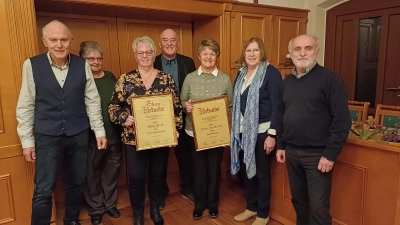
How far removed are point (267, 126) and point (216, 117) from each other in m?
0.37

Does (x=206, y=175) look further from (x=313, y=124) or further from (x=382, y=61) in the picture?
(x=382, y=61)

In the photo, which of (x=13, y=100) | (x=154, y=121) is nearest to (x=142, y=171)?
(x=154, y=121)

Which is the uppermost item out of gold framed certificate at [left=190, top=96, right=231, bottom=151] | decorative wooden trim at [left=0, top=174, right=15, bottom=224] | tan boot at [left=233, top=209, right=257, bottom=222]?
gold framed certificate at [left=190, top=96, right=231, bottom=151]

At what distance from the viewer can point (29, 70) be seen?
5.94ft

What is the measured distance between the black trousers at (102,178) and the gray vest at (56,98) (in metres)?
0.57

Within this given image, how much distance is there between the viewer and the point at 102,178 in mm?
2574

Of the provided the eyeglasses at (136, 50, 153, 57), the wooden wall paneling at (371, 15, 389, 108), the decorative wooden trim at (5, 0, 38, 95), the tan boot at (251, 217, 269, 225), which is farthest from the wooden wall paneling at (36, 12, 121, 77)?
the wooden wall paneling at (371, 15, 389, 108)

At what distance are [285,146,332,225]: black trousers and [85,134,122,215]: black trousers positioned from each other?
→ 142 centimetres

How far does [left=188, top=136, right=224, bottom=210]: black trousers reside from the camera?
7.64 ft

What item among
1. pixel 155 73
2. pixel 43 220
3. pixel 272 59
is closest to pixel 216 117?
pixel 155 73

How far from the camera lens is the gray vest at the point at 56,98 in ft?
5.95

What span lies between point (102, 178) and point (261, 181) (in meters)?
1.32

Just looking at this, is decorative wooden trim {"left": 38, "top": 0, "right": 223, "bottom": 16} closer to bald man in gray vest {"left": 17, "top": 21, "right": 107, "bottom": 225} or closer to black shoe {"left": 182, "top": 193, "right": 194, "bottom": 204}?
bald man in gray vest {"left": 17, "top": 21, "right": 107, "bottom": 225}

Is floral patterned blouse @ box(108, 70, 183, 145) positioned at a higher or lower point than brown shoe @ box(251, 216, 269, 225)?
higher
